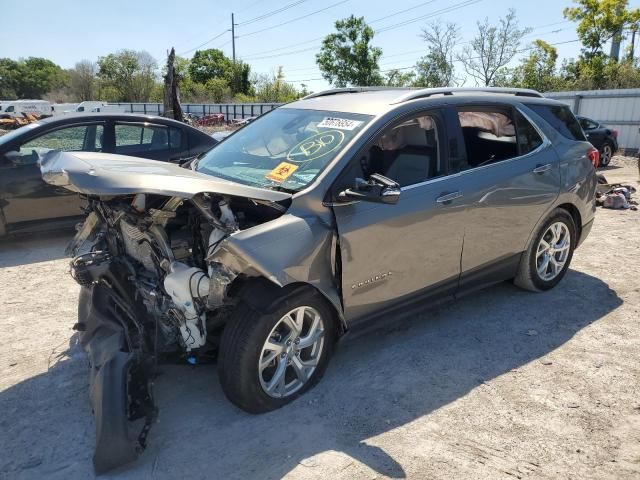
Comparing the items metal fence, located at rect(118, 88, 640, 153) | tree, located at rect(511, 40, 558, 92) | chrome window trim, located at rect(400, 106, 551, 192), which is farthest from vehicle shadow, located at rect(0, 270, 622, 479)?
tree, located at rect(511, 40, 558, 92)

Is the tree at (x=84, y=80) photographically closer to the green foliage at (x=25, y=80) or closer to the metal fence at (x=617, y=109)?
the green foliage at (x=25, y=80)

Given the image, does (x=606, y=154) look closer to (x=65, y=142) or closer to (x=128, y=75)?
(x=65, y=142)

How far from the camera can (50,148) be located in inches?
238

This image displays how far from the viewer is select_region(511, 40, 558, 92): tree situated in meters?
39.6

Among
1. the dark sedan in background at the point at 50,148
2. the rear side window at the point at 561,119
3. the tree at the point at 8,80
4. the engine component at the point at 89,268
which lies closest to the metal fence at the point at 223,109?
the dark sedan in background at the point at 50,148

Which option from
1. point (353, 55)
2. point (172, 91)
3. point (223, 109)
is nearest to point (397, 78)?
point (353, 55)

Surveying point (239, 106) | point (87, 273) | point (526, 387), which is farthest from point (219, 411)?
point (239, 106)

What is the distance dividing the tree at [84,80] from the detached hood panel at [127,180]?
6497cm

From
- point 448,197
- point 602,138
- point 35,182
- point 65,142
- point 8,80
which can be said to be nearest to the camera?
point 448,197

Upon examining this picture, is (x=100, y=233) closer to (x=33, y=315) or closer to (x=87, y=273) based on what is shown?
(x=87, y=273)

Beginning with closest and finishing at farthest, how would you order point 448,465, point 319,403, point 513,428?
point 448,465 < point 513,428 < point 319,403

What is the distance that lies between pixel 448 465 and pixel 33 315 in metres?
3.71

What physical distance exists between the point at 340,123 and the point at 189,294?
5.21 feet

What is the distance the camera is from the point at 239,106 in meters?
33.8
